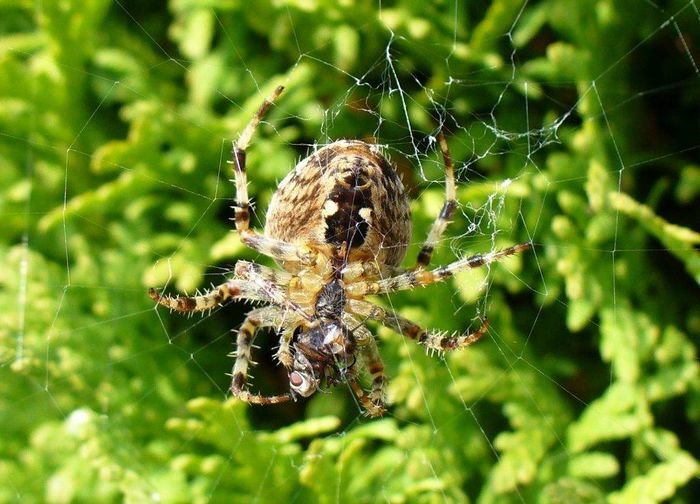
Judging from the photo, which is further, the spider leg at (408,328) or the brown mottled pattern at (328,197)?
the spider leg at (408,328)

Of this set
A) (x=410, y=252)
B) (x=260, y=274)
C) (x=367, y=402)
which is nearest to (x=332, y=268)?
(x=260, y=274)

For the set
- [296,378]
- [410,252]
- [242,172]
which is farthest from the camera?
[410,252]

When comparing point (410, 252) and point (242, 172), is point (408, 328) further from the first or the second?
point (242, 172)

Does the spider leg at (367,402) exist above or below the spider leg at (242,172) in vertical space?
below

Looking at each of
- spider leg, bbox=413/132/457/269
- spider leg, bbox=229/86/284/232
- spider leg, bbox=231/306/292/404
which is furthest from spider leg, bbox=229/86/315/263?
spider leg, bbox=413/132/457/269

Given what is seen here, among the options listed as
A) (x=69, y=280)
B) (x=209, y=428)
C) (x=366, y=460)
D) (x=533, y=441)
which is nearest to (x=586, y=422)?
(x=533, y=441)

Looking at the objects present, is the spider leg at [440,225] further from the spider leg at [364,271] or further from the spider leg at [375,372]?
the spider leg at [375,372]

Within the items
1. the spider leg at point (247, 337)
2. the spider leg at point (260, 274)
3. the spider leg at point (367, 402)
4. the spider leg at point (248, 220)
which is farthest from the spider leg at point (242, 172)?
the spider leg at point (367, 402)

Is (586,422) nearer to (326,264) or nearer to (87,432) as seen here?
(326,264)
